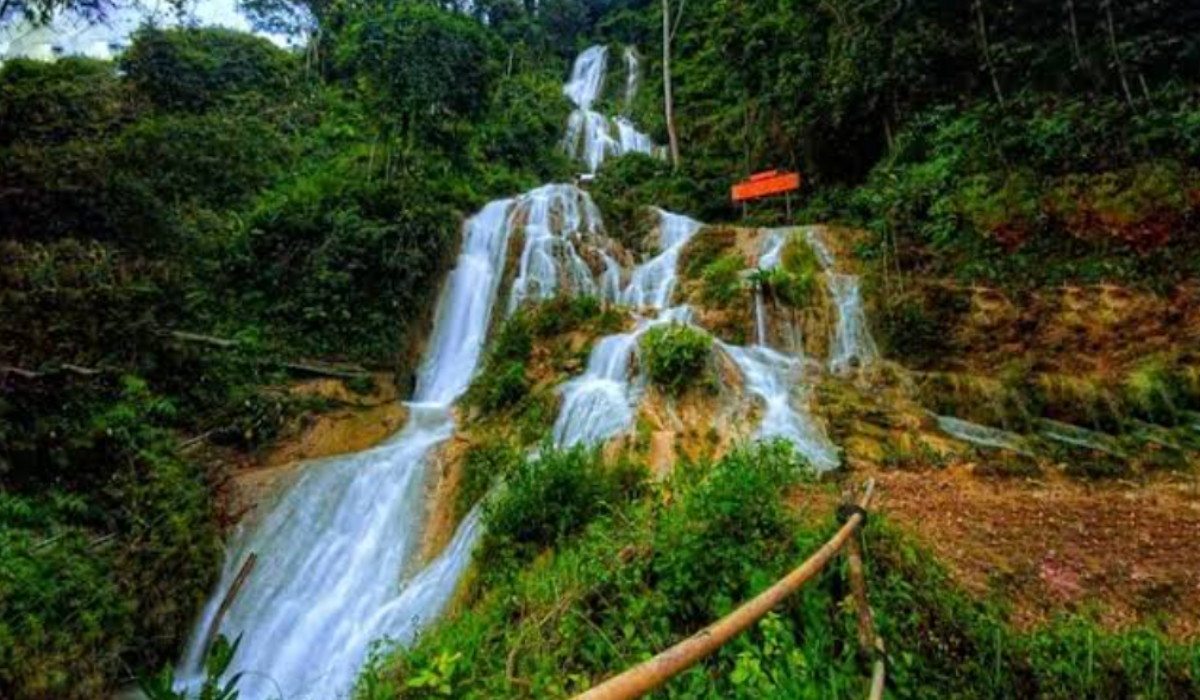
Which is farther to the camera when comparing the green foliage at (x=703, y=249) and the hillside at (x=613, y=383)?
the green foliage at (x=703, y=249)

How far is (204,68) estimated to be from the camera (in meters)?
19.1

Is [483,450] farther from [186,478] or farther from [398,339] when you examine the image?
[398,339]

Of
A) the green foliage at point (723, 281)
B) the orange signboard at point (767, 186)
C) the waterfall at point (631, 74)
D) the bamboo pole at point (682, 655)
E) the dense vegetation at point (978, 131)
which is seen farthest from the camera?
the waterfall at point (631, 74)

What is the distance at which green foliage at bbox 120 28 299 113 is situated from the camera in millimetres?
17531

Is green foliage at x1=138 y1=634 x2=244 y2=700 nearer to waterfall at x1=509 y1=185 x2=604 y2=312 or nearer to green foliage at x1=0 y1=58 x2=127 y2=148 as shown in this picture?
green foliage at x1=0 y1=58 x2=127 y2=148

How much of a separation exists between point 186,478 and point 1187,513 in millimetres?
9590

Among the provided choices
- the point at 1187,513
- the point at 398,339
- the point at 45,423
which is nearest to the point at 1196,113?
the point at 1187,513

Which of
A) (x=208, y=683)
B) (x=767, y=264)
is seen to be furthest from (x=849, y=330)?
(x=208, y=683)

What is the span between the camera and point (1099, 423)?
737 cm

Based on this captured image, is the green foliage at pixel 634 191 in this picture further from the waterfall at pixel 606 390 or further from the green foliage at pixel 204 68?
the green foliage at pixel 204 68

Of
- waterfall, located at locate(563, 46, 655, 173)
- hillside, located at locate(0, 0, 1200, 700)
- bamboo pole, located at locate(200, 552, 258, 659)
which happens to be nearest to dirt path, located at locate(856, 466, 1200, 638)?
hillside, located at locate(0, 0, 1200, 700)

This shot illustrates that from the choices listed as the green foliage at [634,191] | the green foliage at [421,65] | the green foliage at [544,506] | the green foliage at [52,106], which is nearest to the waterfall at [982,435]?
the green foliage at [544,506]

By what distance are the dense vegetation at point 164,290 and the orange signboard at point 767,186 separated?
6.44m

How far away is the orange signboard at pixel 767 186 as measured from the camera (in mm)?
14234
